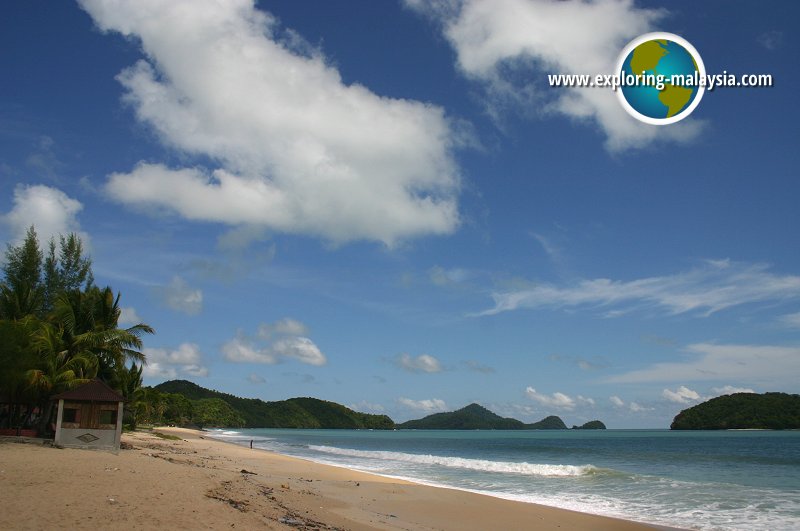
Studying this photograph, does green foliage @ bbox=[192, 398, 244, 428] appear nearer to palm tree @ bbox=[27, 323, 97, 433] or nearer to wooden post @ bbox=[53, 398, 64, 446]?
palm tree @ bbox=[27, 323, 97, 433]

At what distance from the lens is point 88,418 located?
20.9m

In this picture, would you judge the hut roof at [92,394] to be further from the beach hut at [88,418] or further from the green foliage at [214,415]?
the green foliage at [214,415]

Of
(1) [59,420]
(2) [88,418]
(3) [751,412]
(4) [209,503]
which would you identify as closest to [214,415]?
(3) [751,412]

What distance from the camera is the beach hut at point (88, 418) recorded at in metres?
20.4

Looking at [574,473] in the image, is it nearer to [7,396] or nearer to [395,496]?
[395,496]

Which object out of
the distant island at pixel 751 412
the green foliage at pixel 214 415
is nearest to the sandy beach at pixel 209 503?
the green foliage at pixel 214 415

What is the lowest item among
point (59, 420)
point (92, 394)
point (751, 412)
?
point (751, 412)

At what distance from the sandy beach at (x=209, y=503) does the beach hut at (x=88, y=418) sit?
47.8 inches

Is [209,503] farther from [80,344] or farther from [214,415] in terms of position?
[214,415]

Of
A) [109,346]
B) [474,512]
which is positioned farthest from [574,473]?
[109,346]

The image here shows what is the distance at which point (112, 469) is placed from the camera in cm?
1374

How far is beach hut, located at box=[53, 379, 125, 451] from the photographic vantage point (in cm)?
2044

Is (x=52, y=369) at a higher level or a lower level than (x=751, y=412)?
higher

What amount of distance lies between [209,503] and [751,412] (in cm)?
14642
